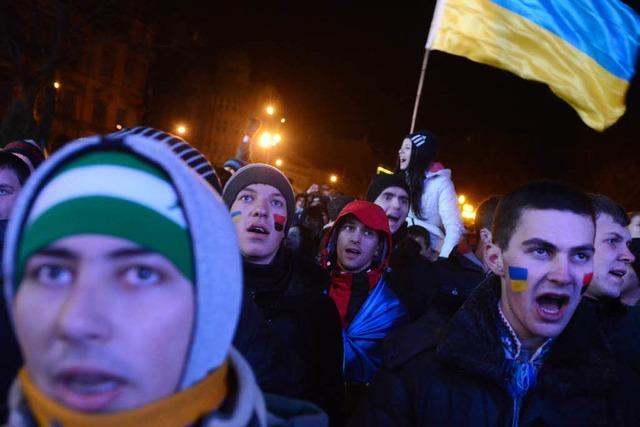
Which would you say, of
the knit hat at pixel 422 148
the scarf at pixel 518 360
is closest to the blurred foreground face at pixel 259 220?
the scarf at pixel 518 360

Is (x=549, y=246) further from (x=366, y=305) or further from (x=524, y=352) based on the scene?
(x=366, y=305)

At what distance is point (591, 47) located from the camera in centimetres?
496

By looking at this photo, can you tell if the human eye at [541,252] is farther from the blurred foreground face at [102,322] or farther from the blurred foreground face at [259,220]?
the blurred foreground face at [102,322]

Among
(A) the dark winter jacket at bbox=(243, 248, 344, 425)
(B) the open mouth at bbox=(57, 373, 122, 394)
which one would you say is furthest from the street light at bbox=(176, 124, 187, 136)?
(B) the open mouth at bbox=(57, 373, 122, 394)

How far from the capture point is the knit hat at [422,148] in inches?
220

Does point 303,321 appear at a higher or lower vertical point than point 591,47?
lower

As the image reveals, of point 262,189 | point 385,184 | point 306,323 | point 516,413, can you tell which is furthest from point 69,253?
point 385,184

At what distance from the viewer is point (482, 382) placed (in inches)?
90.7

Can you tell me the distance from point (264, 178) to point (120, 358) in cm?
252

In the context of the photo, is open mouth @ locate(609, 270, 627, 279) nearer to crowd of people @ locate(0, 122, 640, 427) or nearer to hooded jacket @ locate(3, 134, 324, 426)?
crowd of people @ locate(0, 122, 640, 427)

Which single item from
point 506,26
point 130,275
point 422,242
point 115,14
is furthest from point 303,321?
point 115,14

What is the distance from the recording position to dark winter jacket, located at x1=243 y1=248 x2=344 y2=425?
301 cm

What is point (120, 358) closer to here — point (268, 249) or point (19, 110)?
point (268, 249)

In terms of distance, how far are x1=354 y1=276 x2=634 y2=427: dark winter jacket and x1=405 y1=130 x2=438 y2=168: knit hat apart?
329 centimetres
